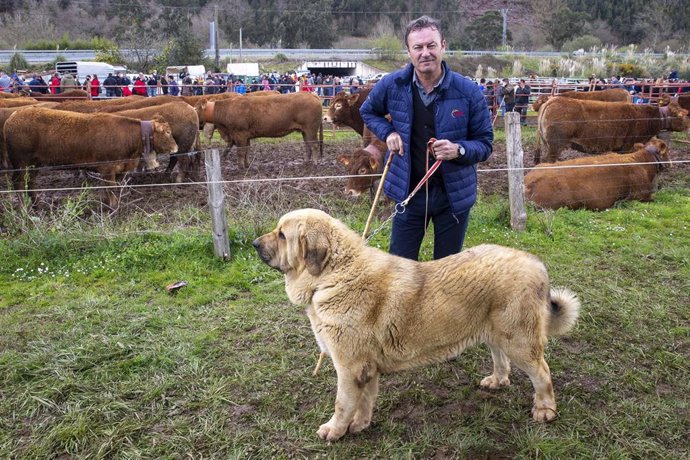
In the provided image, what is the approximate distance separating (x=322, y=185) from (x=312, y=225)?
6640 millimetres

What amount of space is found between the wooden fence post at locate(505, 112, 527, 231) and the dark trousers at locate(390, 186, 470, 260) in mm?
3542

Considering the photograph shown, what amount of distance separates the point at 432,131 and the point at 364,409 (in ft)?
6.24

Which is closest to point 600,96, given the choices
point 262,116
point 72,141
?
point 262,116

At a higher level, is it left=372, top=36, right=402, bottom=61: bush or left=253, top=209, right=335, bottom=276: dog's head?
left=372, top=36, right=402, bottom=61: bush

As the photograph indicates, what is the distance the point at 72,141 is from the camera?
29.7ft

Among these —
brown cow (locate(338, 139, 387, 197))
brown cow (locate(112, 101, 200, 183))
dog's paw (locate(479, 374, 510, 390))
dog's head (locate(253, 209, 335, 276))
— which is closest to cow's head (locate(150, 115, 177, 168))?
brown cow (locate(112, 101, 200, 183))

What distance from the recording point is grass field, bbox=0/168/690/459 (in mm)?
3307

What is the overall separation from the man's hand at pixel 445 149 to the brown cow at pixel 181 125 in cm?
846

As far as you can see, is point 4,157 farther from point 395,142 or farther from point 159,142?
point 395,142

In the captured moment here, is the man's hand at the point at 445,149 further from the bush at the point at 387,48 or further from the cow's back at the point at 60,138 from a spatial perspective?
the bush at the point at 387,48

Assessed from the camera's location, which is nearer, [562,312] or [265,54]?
[562,312]

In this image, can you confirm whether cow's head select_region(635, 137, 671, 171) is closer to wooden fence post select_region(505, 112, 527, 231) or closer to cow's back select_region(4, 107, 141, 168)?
wooden fence post select_region(505, 112, 527, 231)

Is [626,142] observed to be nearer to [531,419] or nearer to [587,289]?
[587,289]

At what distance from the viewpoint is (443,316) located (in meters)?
3.17
